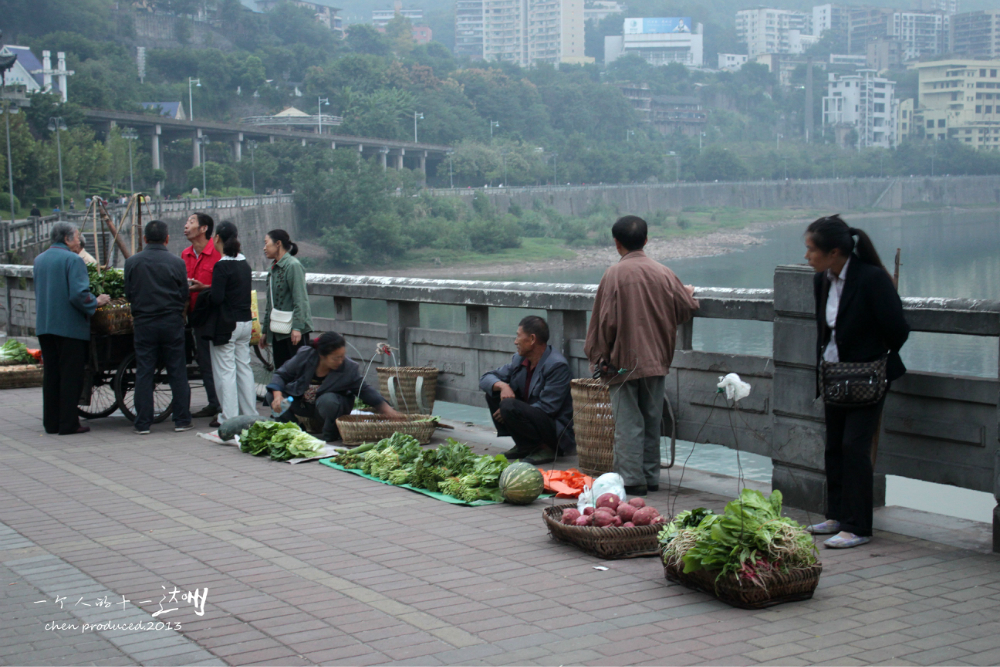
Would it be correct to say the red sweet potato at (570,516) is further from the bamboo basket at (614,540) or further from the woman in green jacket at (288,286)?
the woman in green jacket at (288,286)

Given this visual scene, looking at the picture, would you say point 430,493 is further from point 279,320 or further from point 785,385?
point 279,320

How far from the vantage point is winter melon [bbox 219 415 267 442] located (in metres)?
8.65

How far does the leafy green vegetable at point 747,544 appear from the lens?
14.7 ft

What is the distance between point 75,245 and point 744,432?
19.9 ft

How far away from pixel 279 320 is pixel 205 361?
0.75 m

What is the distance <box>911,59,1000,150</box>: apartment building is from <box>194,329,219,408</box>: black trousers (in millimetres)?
141533

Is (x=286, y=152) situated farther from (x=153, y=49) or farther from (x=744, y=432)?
(x=744, y=432)

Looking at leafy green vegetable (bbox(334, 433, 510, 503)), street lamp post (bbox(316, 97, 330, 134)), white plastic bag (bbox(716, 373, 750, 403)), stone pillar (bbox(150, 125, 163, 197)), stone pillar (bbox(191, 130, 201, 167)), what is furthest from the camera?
street lamp post (bbox(316, 97, 330, 134))

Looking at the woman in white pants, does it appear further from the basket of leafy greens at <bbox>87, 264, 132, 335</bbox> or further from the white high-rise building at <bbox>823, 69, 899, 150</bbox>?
the white high-rise building at <bbox>823, 69, 899, 150</bbox>

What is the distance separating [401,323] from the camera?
33.4 feet

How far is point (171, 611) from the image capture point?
4535 mm

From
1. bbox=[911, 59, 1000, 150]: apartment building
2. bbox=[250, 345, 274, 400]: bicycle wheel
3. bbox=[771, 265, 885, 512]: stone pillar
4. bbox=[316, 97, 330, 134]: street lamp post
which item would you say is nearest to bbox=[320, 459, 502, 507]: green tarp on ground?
bbox=[771, 265, 885, 512]: stone pillar

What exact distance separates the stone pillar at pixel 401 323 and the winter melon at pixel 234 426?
1854 millimetres

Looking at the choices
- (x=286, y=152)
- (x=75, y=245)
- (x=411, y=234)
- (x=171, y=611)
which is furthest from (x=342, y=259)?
(x=171, y=611)
